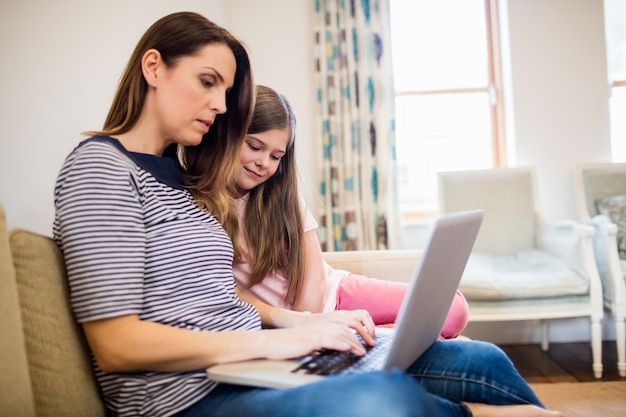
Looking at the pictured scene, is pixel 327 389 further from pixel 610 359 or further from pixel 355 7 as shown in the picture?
pixel 355 7

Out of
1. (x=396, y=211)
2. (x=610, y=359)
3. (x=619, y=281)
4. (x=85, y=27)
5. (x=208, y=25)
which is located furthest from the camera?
(x=396, y=211)

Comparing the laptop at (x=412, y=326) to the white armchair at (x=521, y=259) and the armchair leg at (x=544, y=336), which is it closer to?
the white armchair at (x=521, y=259)

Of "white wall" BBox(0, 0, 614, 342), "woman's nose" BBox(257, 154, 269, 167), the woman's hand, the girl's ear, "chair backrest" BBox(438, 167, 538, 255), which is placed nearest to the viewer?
the woman's hand

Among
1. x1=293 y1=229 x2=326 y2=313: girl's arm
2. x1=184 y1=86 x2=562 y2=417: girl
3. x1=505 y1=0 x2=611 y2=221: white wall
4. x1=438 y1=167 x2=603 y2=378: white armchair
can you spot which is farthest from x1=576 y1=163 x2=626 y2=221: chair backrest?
x1=293 y1=229 x2=326 y2=313: girl's arm

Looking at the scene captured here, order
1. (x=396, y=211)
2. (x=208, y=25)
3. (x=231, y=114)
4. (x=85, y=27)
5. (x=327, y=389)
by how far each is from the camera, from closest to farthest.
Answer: (x=327, y=389), (x=208, y=25), (x=231, y=114), (x=85, y=27), (x=396, y=211)

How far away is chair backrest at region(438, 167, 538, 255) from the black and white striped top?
2.07 meters

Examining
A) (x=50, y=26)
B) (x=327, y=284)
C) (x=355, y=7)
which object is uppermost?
(x=355, y=7)

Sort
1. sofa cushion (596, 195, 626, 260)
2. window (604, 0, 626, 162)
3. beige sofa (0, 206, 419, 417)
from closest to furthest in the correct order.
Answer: beige sofa (0, 206, 419, 417), sofa cushion (596, 195, 626, 260), window (604, 0, 626, 162)

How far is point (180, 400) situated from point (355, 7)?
277 centimetres

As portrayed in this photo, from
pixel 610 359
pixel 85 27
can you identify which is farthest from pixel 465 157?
pixel 85 27

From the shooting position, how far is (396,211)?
3.04 metres

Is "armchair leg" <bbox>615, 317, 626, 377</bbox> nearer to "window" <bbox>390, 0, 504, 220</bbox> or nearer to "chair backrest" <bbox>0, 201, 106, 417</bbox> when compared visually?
"window" <bbox>390, 0, 504, 220</bbox>

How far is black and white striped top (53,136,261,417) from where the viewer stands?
75 centimetres

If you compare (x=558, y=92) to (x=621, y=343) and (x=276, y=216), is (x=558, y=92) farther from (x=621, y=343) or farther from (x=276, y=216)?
(x=276, y=216)
